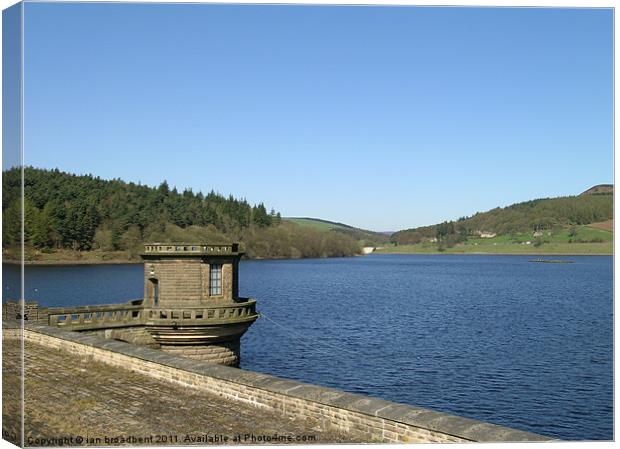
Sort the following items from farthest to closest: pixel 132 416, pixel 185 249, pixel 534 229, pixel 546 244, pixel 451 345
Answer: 1. pixel 534 229
2. pixel 546 244
3. pixel 451 345
4. pixel 185 249
5. pixel 132 416

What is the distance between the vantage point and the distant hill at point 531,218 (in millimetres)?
31945

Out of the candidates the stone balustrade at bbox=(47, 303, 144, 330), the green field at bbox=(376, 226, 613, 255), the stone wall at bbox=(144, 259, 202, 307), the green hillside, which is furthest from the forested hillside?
the stone wall at bbox=(144, 259, 202, 307)

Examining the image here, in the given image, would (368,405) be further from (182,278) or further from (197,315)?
(182,278)

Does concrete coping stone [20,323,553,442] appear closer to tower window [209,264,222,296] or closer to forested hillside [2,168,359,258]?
tower window [209,264,222,296]

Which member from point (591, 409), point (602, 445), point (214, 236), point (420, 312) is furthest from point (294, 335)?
point (214, 236)

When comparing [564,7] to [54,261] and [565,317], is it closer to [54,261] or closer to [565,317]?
[565,317]

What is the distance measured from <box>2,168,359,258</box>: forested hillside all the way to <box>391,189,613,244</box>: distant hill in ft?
119

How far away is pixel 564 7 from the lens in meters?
10.3

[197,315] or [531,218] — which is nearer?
[197,315]

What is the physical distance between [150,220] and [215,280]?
109m

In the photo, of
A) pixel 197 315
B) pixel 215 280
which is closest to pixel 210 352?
pixel 197 315

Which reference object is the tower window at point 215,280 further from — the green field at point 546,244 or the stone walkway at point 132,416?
the green field at point 546,244

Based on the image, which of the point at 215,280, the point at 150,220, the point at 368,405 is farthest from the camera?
the point at 150,220

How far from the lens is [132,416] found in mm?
11289
